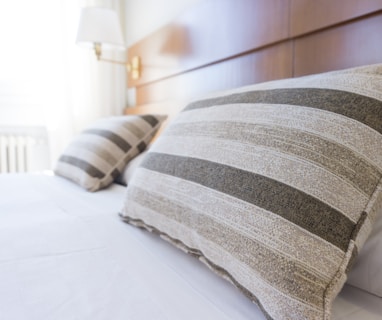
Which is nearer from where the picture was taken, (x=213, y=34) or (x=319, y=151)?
(x=319, y=151)

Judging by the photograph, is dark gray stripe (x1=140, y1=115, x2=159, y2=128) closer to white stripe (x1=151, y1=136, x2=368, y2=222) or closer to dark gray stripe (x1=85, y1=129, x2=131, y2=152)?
dark gray stripe (x1=85, y1=129, x2=131, y2=152)

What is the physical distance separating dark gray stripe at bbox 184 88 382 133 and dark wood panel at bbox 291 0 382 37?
1.47 ft

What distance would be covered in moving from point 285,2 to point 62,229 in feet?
3.09

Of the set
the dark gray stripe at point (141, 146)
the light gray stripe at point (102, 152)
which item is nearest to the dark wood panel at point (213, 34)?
the dark gray stripe at point (141, 146)

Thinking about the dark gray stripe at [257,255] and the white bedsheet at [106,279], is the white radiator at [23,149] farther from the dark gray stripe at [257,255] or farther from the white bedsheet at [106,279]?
the dark gray stripe at [257,255]

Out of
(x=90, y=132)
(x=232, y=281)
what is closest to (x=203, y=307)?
(x=232, y=281)

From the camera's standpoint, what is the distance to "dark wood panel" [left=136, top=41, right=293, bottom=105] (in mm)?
1106

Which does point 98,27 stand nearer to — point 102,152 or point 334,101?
point 102,152

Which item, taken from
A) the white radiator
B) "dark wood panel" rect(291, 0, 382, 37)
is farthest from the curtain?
"dark wood panel" rect(291, 0, 382, 37)

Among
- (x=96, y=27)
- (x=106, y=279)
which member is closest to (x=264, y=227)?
(x=106, y=279)

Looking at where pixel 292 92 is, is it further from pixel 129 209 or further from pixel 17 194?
pixel 17 194

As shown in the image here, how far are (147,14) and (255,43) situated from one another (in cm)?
131

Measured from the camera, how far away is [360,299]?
516 mm

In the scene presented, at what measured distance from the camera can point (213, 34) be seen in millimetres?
1407
